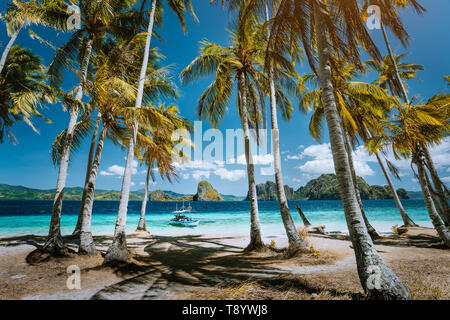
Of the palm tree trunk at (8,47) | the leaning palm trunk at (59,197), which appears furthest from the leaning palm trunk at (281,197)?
the palm tree trunk at (8,47)

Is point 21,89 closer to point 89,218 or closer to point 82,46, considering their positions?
point 82,46

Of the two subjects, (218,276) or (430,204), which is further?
(430,204)

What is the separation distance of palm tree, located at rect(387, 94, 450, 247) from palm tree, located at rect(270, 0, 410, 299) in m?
2.14

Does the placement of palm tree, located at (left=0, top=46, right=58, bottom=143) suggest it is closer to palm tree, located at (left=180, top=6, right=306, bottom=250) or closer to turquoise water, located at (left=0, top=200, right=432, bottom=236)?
palm tree, located at (left=180, top=6, right=306, bottom=250)

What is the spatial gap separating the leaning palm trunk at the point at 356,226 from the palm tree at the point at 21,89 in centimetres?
801

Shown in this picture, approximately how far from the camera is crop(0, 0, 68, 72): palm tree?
252 inches

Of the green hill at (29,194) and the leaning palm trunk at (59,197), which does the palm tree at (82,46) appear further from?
the green hill at (29,194)

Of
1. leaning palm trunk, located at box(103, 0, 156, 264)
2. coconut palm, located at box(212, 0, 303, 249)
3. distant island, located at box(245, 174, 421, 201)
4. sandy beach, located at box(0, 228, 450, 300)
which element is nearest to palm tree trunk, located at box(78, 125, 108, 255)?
sandy beach, located at box(0, 228, 450, 300)

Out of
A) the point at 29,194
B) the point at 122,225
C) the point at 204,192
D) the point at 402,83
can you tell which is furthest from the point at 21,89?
the point at 29,194

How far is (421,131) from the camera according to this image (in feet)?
20.1

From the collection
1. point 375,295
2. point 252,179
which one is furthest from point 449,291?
point 252,179

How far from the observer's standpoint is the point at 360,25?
4.45 metres

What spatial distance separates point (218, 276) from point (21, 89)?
10123mm

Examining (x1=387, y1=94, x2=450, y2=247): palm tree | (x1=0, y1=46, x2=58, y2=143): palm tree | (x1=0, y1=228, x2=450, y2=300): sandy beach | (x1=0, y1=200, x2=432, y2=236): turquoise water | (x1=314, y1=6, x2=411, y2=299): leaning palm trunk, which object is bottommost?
(x1=0, y1=200, x2=432, y2=236): turquoise water
